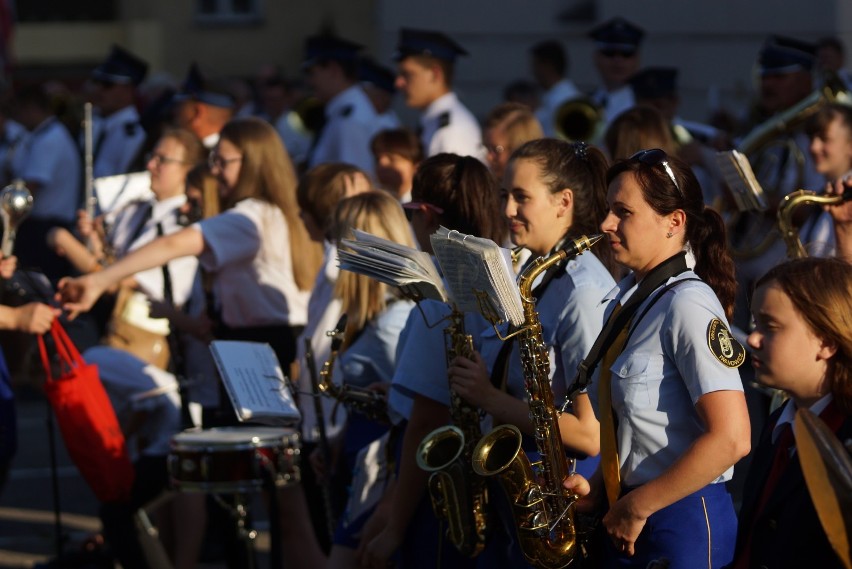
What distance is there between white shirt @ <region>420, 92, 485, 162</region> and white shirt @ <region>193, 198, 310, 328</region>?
1.98 m

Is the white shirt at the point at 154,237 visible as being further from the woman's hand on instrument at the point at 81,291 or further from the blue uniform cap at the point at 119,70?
the blue uniform cap at the point at 119,70

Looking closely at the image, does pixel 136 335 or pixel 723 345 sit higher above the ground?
pixel 723 345

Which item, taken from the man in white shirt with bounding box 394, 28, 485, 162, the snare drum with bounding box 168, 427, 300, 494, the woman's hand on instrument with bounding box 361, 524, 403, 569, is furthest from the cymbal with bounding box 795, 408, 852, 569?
the man in white shirt with bounding box 394, 28, 485, 162

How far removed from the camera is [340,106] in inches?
382

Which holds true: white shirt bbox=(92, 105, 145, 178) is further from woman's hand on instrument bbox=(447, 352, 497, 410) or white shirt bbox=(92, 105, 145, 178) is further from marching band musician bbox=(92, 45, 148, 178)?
woman's hand on instrument bbox=(447, 352, 497, 410)

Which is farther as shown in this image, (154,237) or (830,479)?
(154,237)

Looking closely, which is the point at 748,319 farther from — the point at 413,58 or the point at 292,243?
the point at 413,58

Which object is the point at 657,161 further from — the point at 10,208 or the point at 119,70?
the point at 119,70

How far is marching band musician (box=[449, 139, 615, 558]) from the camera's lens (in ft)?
13.4

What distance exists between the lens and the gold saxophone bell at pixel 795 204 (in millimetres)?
4923

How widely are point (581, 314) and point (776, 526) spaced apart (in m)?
1.00

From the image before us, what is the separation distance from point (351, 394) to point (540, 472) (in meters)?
1.30

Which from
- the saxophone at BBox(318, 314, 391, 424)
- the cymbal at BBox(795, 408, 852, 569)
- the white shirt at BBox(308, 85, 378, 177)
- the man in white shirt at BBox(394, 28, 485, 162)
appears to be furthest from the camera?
the white shirt at BBox(308, 85, 378, 177)

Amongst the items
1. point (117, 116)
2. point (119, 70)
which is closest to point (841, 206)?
point (117, 116)
